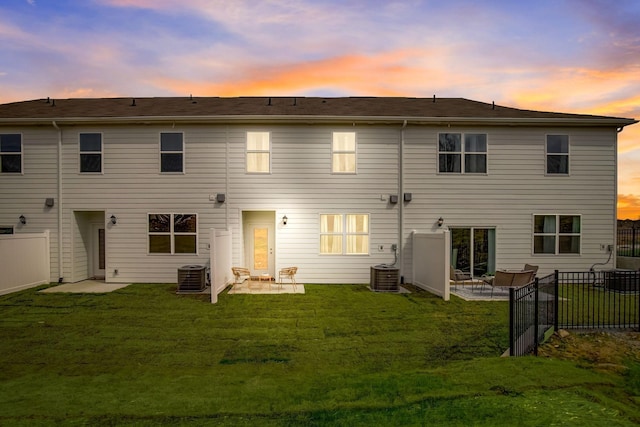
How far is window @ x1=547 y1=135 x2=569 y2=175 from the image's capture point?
13.1 m

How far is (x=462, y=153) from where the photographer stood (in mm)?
12992

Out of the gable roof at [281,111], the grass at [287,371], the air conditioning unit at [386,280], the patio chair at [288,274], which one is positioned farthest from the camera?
the gable roof at [281,111]

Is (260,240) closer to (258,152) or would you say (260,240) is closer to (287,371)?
(258,152)

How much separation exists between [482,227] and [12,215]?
17.1m

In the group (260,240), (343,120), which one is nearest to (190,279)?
(260,240)

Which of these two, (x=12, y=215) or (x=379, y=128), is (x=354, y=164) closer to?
(x=379, y=128)

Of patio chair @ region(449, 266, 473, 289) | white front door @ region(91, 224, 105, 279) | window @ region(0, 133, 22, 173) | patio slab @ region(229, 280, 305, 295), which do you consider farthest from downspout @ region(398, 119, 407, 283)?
window @ region(0, 133, 22, 173)

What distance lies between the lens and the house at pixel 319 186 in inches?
501

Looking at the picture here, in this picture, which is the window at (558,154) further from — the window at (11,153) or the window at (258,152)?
the window at (11,153)

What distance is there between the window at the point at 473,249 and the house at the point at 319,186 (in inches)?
1.5

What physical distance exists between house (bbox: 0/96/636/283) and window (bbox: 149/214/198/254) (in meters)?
0.04

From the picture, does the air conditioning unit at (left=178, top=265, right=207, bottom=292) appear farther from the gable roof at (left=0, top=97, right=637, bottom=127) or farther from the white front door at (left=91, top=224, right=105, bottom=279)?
the gable roof at (left=0, top=97, right=637, bottom=127)

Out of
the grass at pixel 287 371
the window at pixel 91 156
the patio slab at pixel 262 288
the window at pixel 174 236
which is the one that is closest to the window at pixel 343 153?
the patio slab at pixel 262 288

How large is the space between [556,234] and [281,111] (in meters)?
11.2
